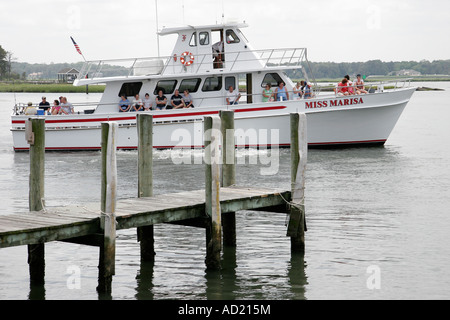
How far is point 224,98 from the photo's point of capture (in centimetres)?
2570

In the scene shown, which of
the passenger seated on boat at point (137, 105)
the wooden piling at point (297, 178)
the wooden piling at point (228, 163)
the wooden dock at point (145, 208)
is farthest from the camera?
the passenger seated on boat at point (137, 105)

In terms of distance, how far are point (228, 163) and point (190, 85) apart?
13804 mm

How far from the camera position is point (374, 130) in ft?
88.9

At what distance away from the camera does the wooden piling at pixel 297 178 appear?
457 inches

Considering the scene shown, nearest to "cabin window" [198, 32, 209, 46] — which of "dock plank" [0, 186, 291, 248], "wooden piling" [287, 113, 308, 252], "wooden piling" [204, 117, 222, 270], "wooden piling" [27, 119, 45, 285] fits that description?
"dock plank" [0, 186, 291, 248]

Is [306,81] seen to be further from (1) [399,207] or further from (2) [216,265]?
(2) [216,265]

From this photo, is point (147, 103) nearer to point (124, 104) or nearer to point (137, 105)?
point (137, 105)

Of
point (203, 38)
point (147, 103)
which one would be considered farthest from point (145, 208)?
point (203, 38)

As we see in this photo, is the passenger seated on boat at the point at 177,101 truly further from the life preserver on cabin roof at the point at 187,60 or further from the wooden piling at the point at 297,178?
the wooden piling at the point at 297,178

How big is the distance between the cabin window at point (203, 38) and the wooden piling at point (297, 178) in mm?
14733

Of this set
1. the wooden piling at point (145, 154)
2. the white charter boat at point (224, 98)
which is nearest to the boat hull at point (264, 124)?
the white charter boat at point (224, 98)
